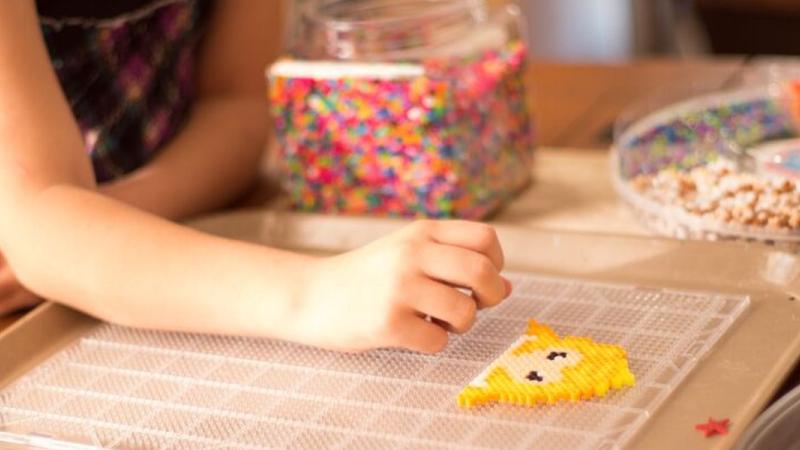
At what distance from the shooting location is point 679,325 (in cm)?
79

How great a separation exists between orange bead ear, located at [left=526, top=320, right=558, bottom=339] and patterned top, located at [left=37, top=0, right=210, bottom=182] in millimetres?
435

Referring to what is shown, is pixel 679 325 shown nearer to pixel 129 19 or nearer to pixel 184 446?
pixel 184 446

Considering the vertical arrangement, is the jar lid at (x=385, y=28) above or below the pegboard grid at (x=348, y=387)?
above

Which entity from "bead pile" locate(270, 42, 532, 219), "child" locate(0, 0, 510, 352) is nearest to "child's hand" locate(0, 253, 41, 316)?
"child" locate(0, 0, 510, 352)

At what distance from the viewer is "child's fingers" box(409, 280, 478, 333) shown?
74 cm

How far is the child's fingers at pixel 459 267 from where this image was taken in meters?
0.74

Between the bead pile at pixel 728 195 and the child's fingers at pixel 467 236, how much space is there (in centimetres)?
22

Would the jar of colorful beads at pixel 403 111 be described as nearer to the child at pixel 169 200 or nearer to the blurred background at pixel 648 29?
the child at pixel 169 200

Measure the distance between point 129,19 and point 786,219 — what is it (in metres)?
0.53

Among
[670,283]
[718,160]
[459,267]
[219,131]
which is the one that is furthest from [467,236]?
[219,131]

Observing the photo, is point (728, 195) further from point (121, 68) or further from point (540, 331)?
point (121, 68)

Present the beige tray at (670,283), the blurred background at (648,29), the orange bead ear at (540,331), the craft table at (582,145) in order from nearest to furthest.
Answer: the beige tray at (670,283)
the orange bead ear at (540,331)
the craft table at (582,145)
the blurred background at (648,29)

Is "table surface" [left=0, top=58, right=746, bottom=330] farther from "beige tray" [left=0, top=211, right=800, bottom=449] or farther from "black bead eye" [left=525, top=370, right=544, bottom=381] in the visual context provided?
"black bead eye" [left=525, top=370, right=544, bottom=381]

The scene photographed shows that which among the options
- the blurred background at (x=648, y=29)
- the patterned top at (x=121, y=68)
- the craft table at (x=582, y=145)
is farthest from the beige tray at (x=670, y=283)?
the blurred background at (x=648, y=29)
